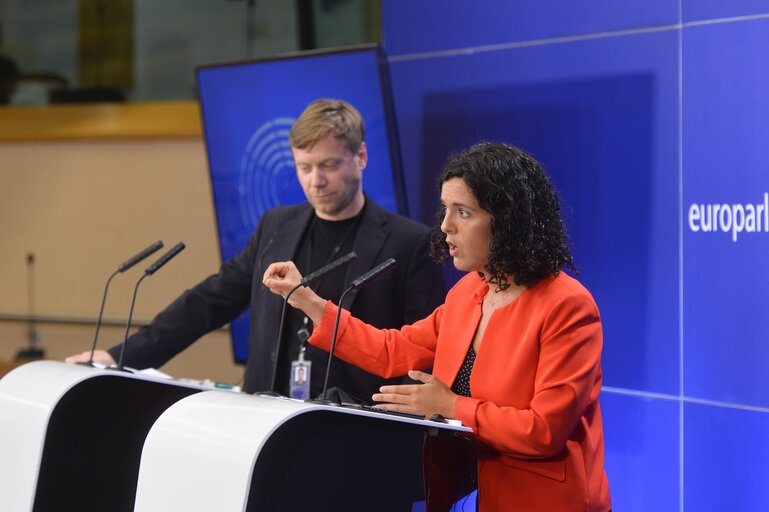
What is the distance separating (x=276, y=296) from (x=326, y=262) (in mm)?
201

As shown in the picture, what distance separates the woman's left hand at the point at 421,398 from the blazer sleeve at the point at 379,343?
0.41 m

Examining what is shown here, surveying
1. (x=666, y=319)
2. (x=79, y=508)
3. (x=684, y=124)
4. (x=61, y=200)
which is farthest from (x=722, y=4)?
(x=61, y=200)

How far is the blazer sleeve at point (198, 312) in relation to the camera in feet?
9.57

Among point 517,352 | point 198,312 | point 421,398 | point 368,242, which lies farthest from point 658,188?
point 198,312

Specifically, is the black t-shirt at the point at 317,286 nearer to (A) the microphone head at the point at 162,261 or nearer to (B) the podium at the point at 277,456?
(A) the microphone head at the point at 162,261

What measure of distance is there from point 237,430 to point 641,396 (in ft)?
6.08

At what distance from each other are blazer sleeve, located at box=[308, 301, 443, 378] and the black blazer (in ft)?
1.29

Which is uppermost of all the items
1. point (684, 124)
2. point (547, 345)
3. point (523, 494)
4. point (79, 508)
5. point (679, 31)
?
point (679, 31)

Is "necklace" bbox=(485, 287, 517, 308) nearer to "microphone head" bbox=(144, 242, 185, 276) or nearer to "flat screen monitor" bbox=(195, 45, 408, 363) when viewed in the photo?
"microphone head" bbox=(144, 242, 185, 276)

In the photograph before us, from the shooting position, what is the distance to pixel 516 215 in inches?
77.1

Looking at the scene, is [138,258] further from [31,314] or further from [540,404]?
[31,314]

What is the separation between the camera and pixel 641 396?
305 centimetres

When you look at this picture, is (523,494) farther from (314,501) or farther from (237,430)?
(237,430)

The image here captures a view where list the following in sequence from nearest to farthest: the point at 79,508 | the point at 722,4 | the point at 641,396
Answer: the point at 79,508
the point at 722,4
the point at 641,396
